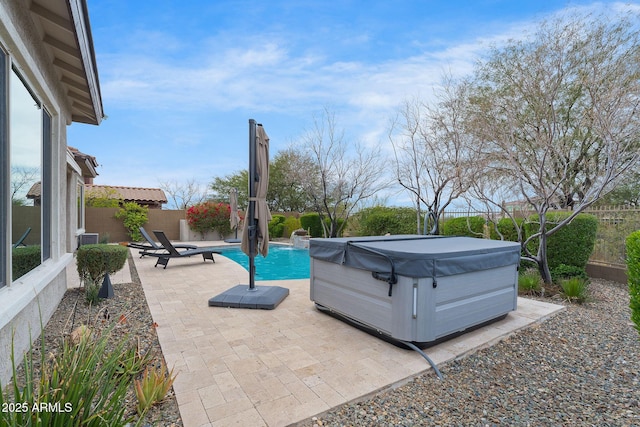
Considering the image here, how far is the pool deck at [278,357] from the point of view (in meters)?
2.64

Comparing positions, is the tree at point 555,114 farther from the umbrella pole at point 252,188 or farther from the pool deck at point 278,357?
the umbrella pole at point 252,188

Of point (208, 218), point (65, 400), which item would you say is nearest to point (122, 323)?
point (65, 400)

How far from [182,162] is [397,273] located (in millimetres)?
26112

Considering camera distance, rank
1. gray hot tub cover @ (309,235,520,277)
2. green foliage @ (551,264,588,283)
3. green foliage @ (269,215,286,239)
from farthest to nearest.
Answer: green foliage @ (269,215,286,239) < green foliage @ (551,264,588,283) < gray hot tub cover @ (309,235,520,277)

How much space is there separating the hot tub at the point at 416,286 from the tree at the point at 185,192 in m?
27.1

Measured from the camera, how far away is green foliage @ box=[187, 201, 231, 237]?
17.8 meters

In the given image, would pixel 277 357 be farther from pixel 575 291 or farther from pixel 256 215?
pixel 575 291

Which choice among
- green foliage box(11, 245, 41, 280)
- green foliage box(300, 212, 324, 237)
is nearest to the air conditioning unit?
green foliage box(11, 245, 41, 280)

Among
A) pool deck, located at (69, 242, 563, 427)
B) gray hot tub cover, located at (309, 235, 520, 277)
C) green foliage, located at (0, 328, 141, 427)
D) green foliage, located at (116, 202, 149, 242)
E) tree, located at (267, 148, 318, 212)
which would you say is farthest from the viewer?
tree, located at (267, 148, 318, 212)

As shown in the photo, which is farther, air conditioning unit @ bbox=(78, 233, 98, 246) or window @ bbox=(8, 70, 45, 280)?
air conditioning unit @ bbox=(78, 233, 98, 246)

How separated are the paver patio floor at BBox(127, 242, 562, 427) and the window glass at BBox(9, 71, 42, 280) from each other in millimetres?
1745

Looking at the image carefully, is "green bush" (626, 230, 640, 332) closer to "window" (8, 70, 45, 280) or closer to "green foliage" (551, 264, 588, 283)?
"green foliage" (551, 264, 588, 283)

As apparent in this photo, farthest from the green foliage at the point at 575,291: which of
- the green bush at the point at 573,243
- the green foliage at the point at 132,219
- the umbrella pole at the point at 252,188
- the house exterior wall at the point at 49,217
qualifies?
the green foliage at the point at 132,219

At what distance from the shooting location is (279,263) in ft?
40.0
